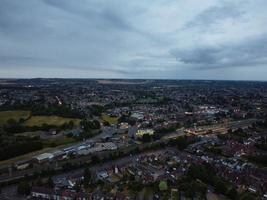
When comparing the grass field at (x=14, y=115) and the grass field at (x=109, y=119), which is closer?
the grass field at (x=14, y=115)

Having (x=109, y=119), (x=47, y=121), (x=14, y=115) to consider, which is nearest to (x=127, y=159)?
(x=47, y=121)

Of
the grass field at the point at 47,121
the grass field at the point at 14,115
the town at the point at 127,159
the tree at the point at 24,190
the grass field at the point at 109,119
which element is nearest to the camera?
the tree at the point at 24,190

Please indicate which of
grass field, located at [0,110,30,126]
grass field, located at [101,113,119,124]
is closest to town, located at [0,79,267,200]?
grass field, located at [0,110,30,126]

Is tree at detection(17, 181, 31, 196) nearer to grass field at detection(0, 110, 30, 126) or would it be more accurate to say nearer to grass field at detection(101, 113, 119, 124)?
grass field at detection(0, 110, 30, 126)

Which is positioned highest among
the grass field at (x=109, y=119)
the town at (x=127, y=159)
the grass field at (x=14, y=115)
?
the grass field at (x=14, y=115)

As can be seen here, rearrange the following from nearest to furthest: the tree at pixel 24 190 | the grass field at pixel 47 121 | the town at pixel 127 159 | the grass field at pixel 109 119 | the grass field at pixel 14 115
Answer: the tree at pixel 24 190 < the town at pixel 127 159 < the grass field at pixel 47 121 < the grass field at pixel 14 115 < the grass field at pixel 109 119

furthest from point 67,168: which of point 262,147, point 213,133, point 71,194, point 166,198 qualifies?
point 213,133

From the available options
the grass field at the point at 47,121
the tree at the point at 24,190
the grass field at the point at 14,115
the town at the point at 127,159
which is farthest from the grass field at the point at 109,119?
the tree at the point at 24,190

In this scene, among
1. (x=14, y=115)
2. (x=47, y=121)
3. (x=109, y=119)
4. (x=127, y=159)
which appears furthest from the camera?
(x=109, y=119)

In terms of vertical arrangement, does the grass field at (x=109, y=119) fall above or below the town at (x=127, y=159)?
below

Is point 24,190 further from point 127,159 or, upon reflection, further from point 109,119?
point 109,119

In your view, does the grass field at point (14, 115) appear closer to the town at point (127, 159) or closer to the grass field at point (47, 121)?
the town at point (127, 159)
